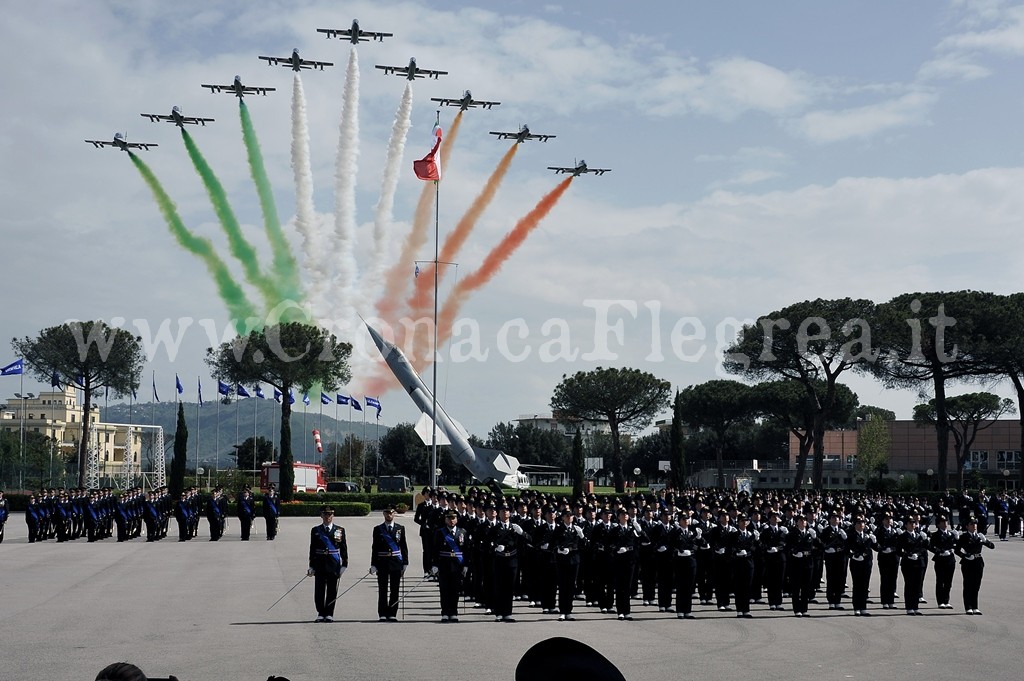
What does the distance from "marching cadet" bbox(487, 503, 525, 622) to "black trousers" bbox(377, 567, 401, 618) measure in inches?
63.9

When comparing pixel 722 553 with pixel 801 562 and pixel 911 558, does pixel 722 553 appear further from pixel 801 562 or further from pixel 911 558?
pixel 911 558

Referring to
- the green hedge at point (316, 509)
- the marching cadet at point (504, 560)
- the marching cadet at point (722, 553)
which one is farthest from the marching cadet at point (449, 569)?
the green hedge at point (316, 509)

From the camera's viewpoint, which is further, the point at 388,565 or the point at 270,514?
the point at 270,514

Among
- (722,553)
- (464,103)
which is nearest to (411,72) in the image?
(464,103)

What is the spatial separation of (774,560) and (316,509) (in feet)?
110

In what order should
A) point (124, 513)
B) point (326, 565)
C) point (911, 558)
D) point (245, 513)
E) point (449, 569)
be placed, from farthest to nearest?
point (124, 513), point (245, 513), point (911, 558), point (449, 569), point (326, 565)

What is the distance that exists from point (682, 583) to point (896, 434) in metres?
74.9

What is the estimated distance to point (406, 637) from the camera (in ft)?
47.0

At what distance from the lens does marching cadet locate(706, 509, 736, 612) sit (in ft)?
57.5

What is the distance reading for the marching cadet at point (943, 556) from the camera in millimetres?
17328

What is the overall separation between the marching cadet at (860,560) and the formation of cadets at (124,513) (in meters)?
20.6

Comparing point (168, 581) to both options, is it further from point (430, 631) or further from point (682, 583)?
point (682, 583)

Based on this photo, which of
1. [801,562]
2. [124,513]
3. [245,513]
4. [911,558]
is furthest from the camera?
[124,513]

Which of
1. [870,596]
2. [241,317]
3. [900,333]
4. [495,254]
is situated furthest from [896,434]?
[870,596]
